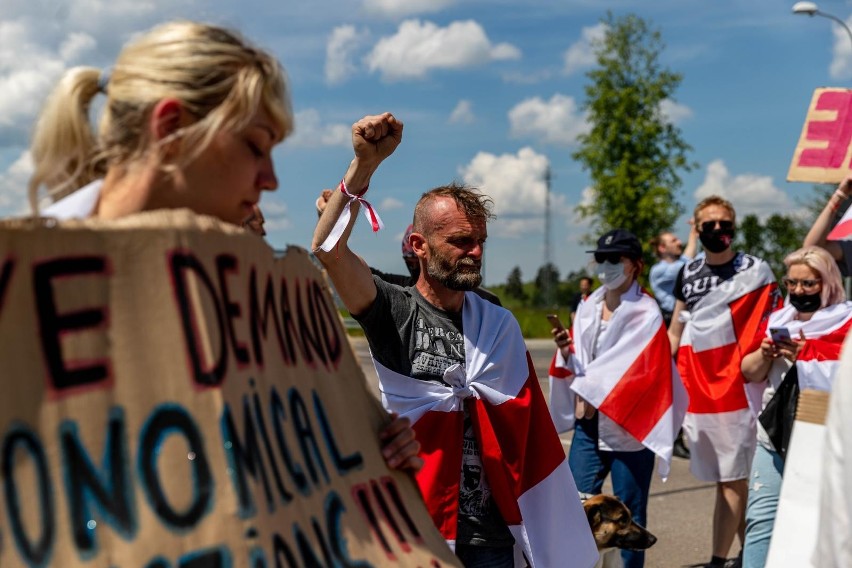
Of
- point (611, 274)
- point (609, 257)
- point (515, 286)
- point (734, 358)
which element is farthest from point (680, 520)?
point (515, 286)

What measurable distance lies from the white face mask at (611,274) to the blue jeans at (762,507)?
1477 millimetres

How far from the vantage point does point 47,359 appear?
1.51 meters

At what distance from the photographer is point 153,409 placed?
5.30 feet

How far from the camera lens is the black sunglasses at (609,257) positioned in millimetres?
6559

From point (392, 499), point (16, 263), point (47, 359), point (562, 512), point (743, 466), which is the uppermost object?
point (16, 263)

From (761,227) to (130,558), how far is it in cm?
7711

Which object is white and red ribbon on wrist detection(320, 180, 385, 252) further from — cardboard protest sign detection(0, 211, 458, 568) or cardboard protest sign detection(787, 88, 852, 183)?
cardboard protest sign detection(787, 88, 852, 183)

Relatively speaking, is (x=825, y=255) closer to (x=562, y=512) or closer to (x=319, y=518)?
(x=562, y=512)

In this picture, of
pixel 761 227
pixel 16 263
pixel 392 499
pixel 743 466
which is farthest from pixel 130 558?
pixel 761 227

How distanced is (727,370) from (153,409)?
18.7 feet

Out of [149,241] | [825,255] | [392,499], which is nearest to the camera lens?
[149,241]

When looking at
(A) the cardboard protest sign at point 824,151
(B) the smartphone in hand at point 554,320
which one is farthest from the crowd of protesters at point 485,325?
(B) the smartphone in hand at point 554,320

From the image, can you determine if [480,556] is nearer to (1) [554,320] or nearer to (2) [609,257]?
(1) [554,320]

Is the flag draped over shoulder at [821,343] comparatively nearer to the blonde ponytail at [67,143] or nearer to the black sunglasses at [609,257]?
the black sunglasses at [609,257]
